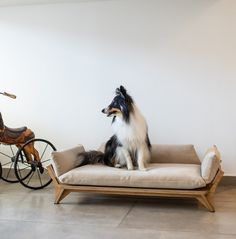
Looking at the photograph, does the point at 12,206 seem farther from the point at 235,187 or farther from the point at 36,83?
the point at 235,187

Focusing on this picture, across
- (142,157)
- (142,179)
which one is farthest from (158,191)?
(142,157)

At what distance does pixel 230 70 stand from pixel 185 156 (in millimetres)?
1264

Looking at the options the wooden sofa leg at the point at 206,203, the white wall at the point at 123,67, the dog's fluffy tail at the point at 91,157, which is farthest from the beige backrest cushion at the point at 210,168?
the dog's fluffy tail at the point at 91,157

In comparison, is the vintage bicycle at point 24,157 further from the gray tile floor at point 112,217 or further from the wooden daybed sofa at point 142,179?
the wooden daybed sofa at point 142,179

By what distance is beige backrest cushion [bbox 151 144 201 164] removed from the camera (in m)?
4.23

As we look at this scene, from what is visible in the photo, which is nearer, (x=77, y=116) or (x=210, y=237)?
(x=210, y=237)

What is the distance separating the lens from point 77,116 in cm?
490

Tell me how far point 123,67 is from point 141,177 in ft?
5.88

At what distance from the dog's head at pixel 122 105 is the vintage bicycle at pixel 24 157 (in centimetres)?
120

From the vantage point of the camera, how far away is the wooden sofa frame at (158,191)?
11.3 feet

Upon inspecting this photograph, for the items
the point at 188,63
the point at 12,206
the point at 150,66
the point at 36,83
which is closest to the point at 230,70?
the point at 188,63

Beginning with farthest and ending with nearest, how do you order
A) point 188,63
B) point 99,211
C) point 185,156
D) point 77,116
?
point 77,116, point 188,63, point 185,156, point 99,211

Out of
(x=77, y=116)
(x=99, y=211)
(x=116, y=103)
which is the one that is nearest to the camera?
(x=99, y=211)

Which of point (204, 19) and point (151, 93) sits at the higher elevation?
point (204, 19)
